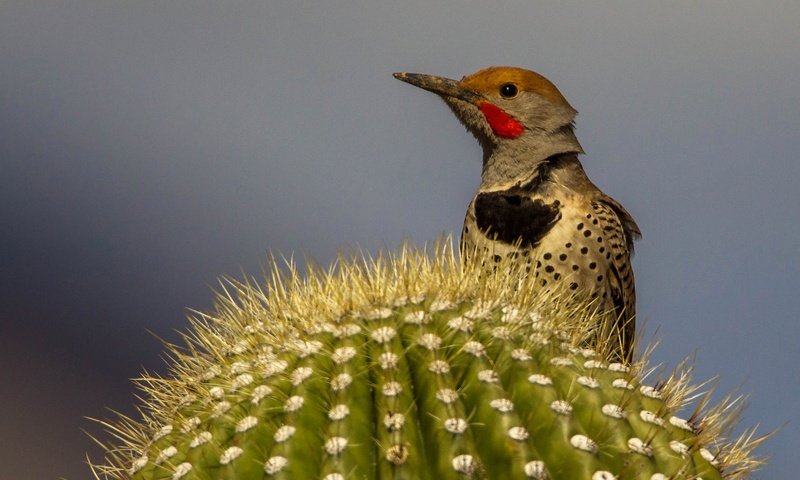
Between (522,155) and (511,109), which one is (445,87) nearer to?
(511,109)

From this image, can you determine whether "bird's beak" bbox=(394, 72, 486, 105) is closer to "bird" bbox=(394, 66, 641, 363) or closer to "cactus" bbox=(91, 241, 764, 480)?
"bird" bbox=(394, 66, 641, 363)

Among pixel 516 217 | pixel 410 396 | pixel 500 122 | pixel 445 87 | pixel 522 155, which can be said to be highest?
pixel 445 87

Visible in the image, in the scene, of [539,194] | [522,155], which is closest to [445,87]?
[522,155]

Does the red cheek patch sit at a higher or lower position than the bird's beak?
lower

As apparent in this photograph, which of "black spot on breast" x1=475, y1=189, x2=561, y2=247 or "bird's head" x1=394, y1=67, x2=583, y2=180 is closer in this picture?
"black spot on breast" x1=475, y1=189, x2=561, y2=247

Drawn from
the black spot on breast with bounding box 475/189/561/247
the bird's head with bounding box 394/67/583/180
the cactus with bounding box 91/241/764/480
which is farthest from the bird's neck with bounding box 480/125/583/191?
the cactus with bounding box 91/241/764/480

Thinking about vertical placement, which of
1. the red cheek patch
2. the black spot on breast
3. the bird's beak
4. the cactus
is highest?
the bird's beak

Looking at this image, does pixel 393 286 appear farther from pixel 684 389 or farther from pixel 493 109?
pixel 493 109
